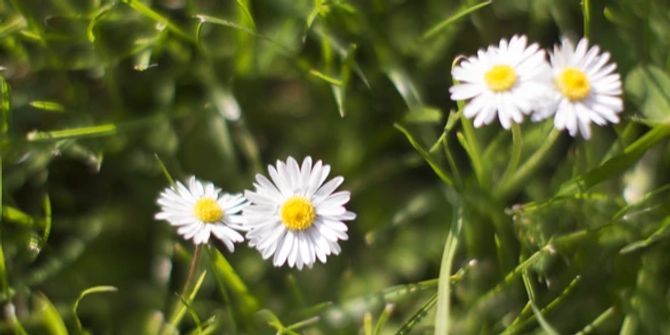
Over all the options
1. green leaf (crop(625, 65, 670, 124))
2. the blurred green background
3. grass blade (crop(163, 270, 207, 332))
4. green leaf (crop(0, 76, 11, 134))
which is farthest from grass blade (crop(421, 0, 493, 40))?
green leaf (crop(0, 76, 11, 134))

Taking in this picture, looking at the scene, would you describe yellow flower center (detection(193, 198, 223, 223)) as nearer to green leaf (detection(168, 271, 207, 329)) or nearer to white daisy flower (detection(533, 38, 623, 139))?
green leaf (detection(168, 271, 207, 329))

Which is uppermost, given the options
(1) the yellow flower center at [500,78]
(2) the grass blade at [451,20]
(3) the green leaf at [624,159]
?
(2) the grass blade at [451,20]

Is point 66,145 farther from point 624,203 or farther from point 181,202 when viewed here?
point 624,203

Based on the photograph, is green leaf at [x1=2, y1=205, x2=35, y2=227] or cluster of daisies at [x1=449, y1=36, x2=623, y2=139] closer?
cluster of daisies at [x1=449, y1=36, x2=623, y2=139]

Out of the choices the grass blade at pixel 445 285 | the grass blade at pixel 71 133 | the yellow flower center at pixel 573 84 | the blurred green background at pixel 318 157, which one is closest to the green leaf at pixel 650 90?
the blurred green background at pixel 318 157

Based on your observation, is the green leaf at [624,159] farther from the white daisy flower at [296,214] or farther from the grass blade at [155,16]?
the grass blade at [155,16]

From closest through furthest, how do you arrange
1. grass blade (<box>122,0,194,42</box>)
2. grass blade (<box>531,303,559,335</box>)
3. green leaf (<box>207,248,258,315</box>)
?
grass blade (<box>531,303,559,335</box>) → green leaf (<box>207,248,258,315</box>) → grass blade (<box>122,0,194,42</box>)

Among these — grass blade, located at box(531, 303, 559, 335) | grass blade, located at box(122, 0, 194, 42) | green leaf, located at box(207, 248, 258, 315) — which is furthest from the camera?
grass blade, located at box(122, 0, 194, 42)
